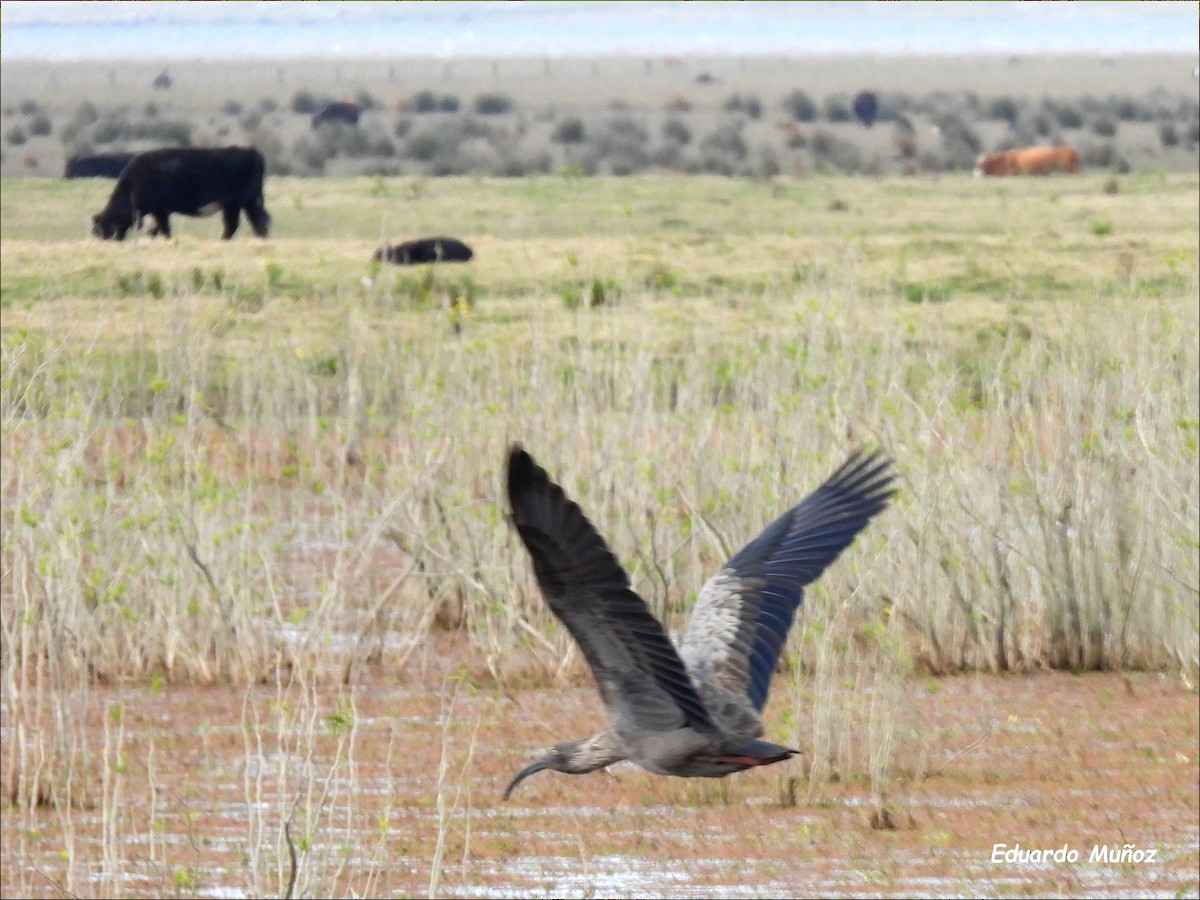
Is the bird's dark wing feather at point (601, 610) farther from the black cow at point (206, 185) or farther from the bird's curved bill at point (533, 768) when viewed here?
the black cow at point (206, 185)

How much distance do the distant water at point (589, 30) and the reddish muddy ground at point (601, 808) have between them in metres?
144

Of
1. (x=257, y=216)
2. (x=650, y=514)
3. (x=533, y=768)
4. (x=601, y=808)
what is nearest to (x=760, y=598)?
(x=533, y=768)

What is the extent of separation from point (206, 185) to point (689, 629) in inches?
874

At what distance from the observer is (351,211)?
3003 centimetres

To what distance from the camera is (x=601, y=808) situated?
8.23 meters

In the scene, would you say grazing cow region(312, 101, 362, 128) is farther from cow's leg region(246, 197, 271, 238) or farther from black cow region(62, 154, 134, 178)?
cow's leg region(246, 197, 271, 238)

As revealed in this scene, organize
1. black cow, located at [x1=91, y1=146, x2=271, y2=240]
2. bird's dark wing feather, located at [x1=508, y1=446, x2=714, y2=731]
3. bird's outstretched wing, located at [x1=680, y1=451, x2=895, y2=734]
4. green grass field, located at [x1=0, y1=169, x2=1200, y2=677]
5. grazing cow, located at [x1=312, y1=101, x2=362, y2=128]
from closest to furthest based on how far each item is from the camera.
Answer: bird's dark wing feather, located at [x1=508, y1=446, x2=714, y2=731] < bird's outstretched wing, located at [x1=680, y1=451, x2=895, y2=734] < green grass field, located at [x1=0, y1=169, x2=1200, y2=677] < black cow, located at [x1=91, y1=146, x2=271, y2=240] < grazing cow, located at [x1=312, y1=101, x2=362, y2=128]

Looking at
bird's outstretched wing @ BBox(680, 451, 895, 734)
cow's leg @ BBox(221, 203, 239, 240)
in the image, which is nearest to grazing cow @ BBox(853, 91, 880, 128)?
cow's leg @ BBox(221, 203, 239, 240)

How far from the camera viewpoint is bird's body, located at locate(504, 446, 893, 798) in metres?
4.86

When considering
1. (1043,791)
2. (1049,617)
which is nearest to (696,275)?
(1049,617)

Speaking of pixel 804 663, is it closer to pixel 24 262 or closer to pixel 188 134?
pixel 24 262

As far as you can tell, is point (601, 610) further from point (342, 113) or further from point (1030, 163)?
point (342, 113)

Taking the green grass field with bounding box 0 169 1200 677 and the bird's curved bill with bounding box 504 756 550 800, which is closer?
the bird's curved bill with bounding box 504 756 550 800

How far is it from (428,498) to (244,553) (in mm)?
1112
